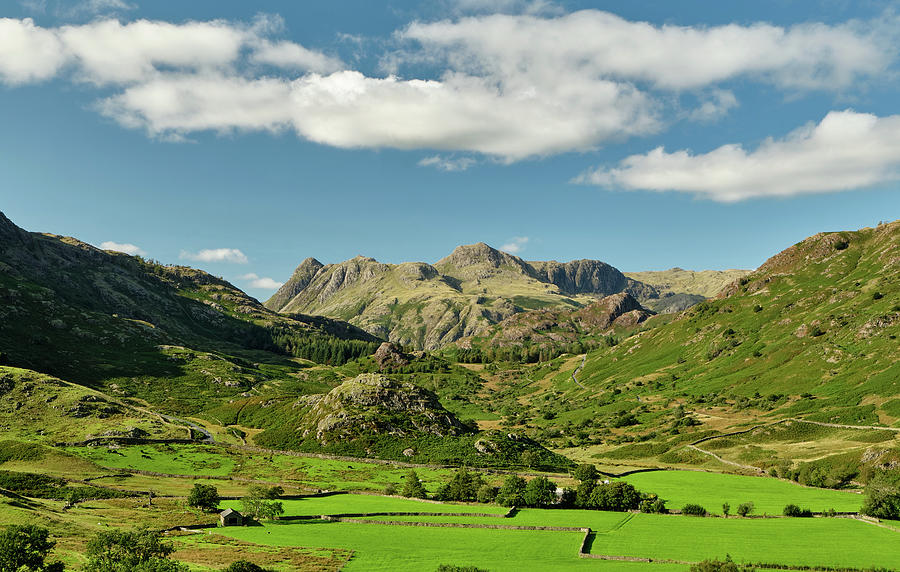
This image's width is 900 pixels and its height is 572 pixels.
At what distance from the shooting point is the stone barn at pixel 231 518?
9381 centimetres

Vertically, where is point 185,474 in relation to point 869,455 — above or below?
below

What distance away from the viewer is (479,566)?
70.9 metres

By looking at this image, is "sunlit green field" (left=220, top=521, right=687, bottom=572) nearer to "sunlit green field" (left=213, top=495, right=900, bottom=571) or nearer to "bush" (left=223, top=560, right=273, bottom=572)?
"sunlit green field" (left=213, top=495, right=900, bottom=571)

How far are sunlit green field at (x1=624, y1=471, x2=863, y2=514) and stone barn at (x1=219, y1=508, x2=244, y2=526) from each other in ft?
277

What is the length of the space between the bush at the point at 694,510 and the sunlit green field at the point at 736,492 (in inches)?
131

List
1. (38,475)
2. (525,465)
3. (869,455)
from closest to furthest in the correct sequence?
(38,475)
(869,455)
(525,465)

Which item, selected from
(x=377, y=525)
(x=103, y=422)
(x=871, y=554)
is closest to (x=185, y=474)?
(x=103, y=422)

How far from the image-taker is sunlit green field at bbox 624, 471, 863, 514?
107750 millimetres

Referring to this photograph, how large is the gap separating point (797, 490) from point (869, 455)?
87.8 feet

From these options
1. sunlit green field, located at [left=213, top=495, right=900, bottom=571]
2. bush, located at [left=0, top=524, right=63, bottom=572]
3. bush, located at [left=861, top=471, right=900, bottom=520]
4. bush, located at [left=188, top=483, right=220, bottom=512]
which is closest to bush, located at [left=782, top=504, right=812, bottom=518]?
sunlit green field, located at [left=213, top=495, right=900, bottom=571]

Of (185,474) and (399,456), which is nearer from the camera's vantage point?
(185,474)

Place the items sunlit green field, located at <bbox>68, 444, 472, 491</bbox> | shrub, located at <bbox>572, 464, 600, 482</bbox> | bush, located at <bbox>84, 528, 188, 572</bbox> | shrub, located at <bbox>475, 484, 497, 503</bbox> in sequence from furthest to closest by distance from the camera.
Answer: sunlit green field, located at <bbox>68, 444, 472, 491</bbox>
shrub, located at <bbox>572, 464, 600, 482</bbox>
shrub, located at <bbox>475, 484, 497, 503</bbox>
bush, located at <bbox>84, 528, 188, 572</bbox>

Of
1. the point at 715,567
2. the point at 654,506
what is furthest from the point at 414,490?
the point at 715,567

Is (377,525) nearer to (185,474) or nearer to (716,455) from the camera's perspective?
(185,474)
